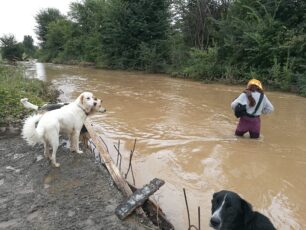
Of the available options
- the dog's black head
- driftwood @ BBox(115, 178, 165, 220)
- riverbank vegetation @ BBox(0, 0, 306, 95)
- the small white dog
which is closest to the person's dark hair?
the small white dog

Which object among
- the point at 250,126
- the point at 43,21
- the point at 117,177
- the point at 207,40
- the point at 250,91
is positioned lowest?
the point at 117,177

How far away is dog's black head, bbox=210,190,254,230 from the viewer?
3.25 meters

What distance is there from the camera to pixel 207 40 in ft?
82.9

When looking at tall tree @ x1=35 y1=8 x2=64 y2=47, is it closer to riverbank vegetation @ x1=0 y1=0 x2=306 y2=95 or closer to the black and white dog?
riverbank vegetation @ x1=0 y1=0 x2=306 y2=95

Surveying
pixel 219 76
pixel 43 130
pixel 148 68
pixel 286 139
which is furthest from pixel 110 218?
pixel 148 68

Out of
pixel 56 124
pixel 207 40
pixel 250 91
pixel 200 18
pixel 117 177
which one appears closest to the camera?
pixel 117 177

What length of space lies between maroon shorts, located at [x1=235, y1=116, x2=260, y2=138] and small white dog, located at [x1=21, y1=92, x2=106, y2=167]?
342cm

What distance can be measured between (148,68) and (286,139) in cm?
1901

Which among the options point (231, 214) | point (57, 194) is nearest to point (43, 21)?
point (57, 194)

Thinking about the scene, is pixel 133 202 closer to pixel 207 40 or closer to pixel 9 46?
pixel 207 40

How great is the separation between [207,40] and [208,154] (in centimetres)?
1963

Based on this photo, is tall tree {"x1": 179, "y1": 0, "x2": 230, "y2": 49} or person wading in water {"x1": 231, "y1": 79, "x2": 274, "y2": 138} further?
tall tree {"x1": 179, "y1": 0, "x2": 230, "y2": 49}

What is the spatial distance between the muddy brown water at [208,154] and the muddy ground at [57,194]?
3.11ft

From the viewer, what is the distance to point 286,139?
830 cm
